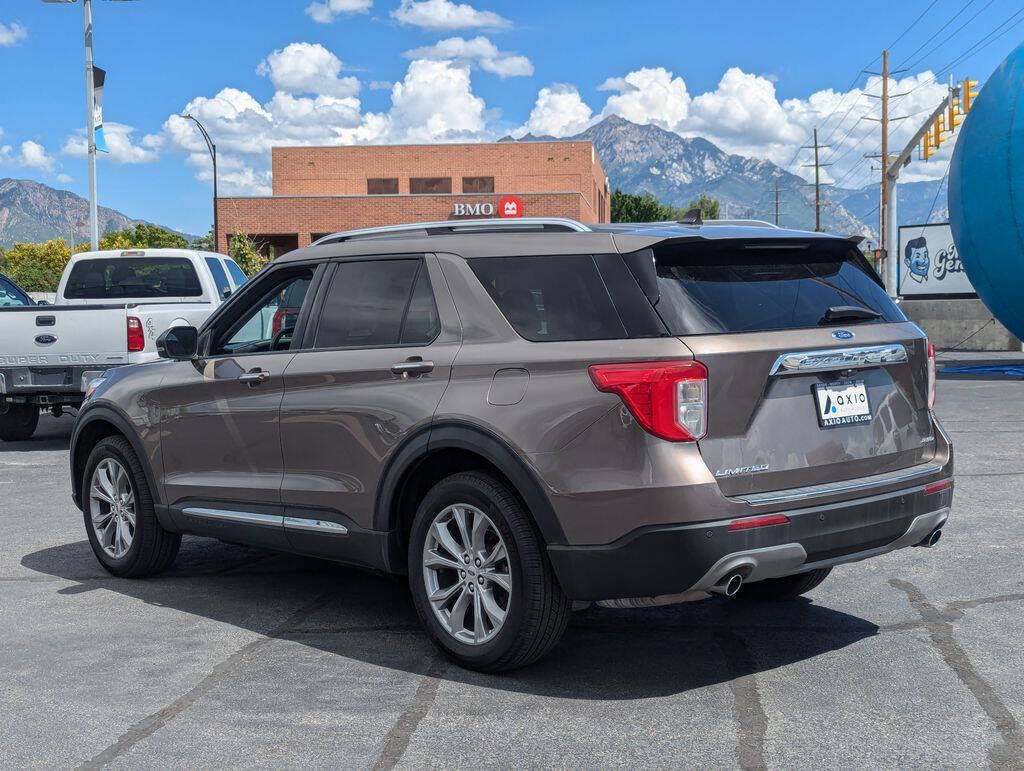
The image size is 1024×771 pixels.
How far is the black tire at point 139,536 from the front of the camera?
22.0 feet

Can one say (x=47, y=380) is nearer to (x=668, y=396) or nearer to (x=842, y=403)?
(x=668, y=396)

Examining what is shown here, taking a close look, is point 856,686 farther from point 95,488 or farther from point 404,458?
point 95,488

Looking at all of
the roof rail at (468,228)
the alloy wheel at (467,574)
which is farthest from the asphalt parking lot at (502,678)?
the roof rail at (468,228)

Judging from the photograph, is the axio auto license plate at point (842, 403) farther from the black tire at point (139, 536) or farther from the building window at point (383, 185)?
the building window at point (383, 185)

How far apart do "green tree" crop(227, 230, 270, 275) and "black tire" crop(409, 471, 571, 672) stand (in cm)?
5120

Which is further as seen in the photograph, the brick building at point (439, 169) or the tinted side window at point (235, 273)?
the brick building at point (439, 169)

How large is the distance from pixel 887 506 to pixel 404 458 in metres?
2.00

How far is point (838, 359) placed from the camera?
15.4 ft

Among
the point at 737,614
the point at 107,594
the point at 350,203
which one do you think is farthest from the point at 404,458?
the point at 350,203

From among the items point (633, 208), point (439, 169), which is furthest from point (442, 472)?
point (633, 208)

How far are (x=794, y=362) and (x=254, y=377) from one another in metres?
2.72

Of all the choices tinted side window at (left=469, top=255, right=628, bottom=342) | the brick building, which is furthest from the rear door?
the brick building

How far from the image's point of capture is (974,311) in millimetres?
31047

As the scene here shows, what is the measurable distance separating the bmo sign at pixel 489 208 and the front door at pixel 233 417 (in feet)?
184
